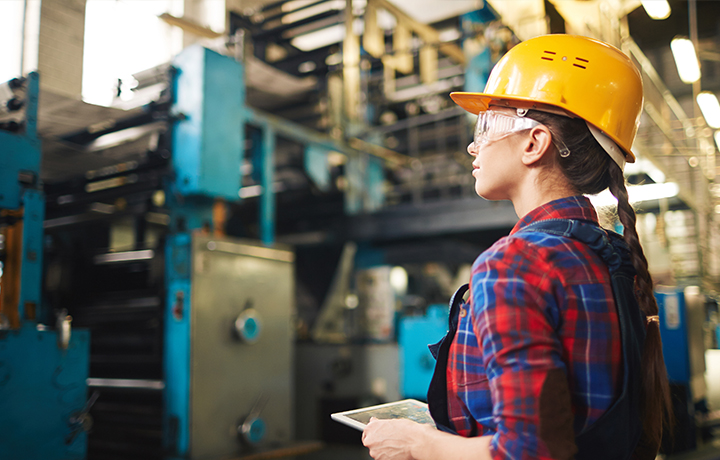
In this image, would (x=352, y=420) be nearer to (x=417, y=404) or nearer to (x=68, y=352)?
(x=417, y=404)

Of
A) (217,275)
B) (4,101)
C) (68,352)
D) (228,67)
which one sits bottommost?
(68,352)

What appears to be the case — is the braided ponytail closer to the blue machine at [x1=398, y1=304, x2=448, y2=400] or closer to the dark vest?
the dark vest

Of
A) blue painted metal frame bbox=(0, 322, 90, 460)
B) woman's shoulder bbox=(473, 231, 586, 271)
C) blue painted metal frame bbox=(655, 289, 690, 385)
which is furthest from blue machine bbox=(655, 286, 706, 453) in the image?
blue painted metal frame bbox=(0, 322, 90, 460)

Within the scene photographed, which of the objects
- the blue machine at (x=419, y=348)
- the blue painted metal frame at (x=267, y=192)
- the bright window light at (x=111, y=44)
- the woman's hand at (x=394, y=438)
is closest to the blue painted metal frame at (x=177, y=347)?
the blue painted metal frame at (x=267, y=192)

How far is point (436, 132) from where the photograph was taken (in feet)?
21.6

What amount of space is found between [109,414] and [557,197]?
368 cm

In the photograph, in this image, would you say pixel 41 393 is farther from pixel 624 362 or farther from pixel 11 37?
pixel 11 37

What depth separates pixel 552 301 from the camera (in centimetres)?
87

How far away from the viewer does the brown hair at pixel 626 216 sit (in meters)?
1.02

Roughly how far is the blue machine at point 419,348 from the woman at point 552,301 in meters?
2.44

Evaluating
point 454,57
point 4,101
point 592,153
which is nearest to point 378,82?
point 454,57

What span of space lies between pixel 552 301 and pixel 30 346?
8.71 ft

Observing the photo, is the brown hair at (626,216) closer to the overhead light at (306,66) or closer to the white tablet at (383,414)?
the white tablet at (383,414)

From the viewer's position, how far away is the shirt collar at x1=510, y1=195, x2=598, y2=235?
100 centimetres
